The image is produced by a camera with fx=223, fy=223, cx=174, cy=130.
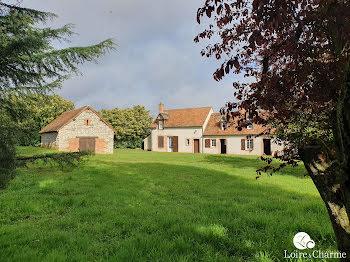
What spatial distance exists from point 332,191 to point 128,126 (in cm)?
4558

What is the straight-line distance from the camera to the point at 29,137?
15.6 feet

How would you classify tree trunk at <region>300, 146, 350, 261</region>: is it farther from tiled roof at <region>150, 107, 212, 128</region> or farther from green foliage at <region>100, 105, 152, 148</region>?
green foliage at <region>100, 105, 152, 148</region>

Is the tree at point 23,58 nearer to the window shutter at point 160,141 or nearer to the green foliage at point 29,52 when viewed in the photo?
the green foliage at point 29,52

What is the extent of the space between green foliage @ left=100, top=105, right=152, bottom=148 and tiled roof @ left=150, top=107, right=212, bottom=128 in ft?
26.4

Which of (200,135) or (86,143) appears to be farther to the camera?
(200,135)

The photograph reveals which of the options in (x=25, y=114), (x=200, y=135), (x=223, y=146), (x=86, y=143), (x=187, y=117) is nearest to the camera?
(x=25, y=114)

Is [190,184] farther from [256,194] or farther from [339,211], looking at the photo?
[339,211]

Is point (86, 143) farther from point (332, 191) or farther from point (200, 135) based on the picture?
point (332, 191)

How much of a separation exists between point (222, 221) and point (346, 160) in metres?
3.66

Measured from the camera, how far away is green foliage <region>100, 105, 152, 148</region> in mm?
46000

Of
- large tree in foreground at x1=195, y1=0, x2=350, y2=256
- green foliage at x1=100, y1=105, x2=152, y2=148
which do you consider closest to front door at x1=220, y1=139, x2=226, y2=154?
green foliage at x1=100, y1=105, x2=152, y2=148

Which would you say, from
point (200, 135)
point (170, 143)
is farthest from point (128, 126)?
point (200, 135)

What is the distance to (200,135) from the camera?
117ft

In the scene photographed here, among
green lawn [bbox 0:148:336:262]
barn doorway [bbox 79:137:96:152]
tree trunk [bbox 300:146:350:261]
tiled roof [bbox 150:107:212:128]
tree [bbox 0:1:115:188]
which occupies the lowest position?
green lawn [bbox 0:148:336:262]
